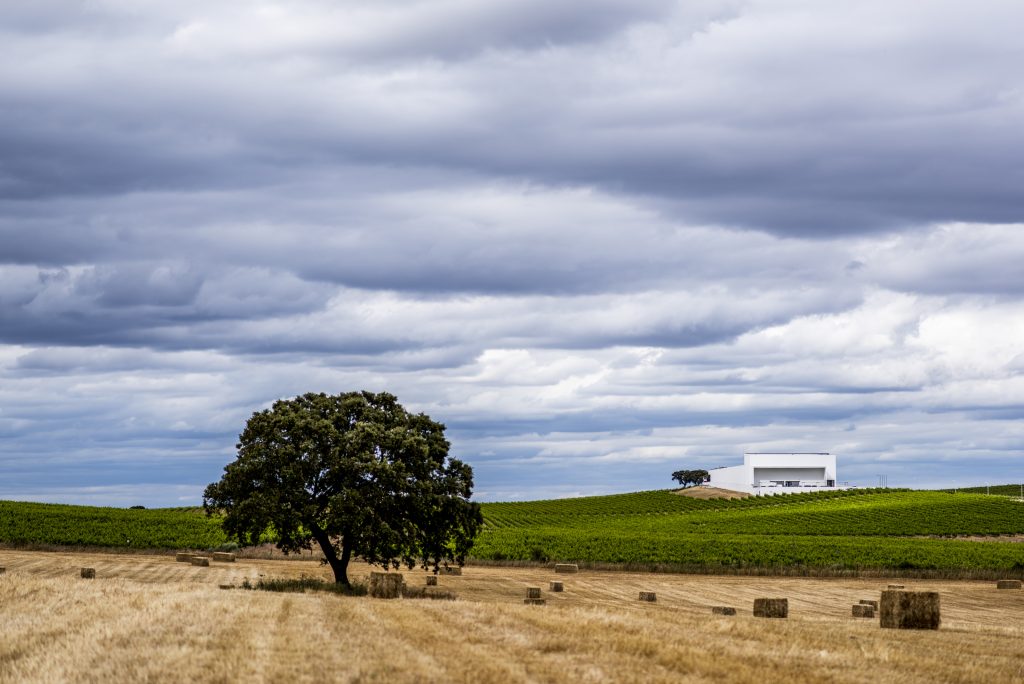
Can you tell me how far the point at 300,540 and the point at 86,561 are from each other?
2423 cm

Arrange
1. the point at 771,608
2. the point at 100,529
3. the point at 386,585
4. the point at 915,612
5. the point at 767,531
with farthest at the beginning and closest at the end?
the point at 767,531 < the point at 100,529 < the point at 771,608 < the point at 386,585 < the point at 915,612

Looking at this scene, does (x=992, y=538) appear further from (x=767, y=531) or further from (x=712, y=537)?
(x=712, y=537)

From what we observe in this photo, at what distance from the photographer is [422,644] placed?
22.9 m

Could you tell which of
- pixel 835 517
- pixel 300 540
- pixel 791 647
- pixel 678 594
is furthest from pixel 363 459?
pixel 835 517

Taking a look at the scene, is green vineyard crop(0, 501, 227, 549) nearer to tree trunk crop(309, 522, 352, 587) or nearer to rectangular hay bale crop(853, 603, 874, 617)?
tree trunk crop(309, 522, 352, 587)

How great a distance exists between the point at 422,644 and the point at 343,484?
111 feet

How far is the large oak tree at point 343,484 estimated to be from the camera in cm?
5456

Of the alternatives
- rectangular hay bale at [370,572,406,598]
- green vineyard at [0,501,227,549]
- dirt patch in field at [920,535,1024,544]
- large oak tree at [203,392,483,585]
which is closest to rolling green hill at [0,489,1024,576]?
green vineyard at [0,501,227,549]

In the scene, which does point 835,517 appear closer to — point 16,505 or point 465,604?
point 16,505

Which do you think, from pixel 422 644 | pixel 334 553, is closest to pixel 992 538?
pixel 334 553

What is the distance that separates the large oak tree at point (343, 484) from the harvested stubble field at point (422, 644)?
16228mm

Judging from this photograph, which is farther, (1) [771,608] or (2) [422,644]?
(1) [771,608]

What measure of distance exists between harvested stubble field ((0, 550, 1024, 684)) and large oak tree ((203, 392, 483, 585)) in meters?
16.2

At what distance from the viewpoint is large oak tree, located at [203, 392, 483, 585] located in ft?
179
